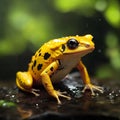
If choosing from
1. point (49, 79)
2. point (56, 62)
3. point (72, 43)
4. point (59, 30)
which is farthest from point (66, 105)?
point (59, 30)

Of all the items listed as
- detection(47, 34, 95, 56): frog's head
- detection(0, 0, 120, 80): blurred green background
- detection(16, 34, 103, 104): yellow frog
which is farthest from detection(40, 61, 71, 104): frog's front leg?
detection(0, 0, 120, 80): blurred green background

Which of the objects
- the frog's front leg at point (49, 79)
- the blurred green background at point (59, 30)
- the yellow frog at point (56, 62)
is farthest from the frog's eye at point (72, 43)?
the blurred green background at point (59, 30)

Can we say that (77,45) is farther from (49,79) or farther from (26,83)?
(26,83)

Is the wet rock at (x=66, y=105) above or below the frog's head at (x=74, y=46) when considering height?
below

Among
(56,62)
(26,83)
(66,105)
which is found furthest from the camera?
(26,83)

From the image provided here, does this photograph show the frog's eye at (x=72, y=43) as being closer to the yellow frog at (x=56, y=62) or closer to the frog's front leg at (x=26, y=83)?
the yellow frog at (x=56, y=62)

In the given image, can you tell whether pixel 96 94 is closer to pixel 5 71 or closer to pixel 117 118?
pixel 117 118

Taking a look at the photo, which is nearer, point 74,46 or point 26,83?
point 74,46
